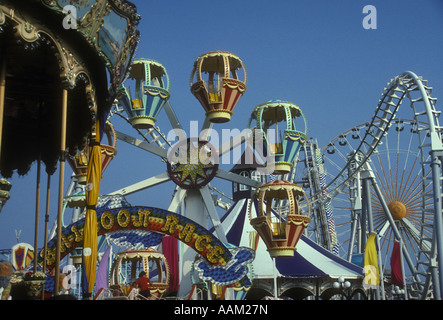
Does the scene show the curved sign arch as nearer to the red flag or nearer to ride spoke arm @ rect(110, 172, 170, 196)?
ride spoke arm @ rect(110, 172, 170, 196)

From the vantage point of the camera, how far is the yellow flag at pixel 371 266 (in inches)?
798

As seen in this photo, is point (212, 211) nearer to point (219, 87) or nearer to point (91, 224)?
point (219, 87)

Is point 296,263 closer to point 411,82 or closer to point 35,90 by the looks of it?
point 411,82

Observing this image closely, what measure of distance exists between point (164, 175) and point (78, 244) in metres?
5.99

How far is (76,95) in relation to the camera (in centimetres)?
1098

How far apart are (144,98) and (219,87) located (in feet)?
9.94

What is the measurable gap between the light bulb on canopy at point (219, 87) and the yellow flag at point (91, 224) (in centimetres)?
890

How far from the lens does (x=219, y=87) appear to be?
66.2 ft

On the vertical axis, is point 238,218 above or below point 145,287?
above

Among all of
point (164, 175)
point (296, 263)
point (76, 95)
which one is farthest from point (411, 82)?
point (76, 95)

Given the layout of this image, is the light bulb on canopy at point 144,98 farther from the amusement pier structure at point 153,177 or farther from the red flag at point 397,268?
the red flag at point 397,268

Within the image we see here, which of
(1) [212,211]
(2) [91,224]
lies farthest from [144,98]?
(2) [91,224]
